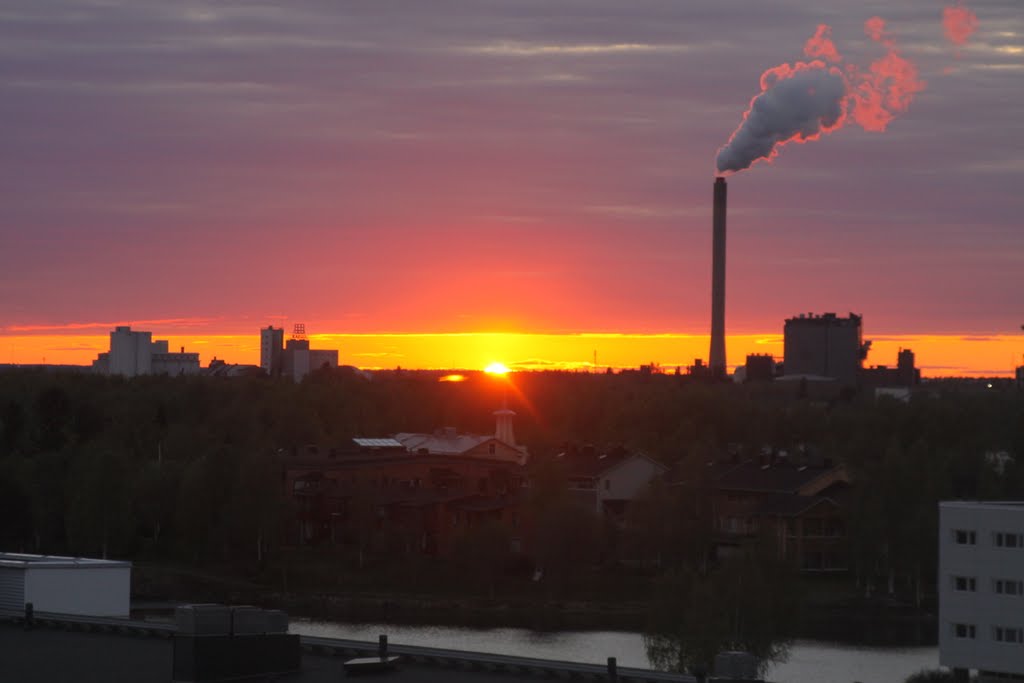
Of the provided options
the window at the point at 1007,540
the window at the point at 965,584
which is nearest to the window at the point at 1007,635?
the window at the point at 965,584

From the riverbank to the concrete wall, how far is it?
62.7ft

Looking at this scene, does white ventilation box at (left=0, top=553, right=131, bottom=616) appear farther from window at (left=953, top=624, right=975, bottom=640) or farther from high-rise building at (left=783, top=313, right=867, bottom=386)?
high-rise building at (left=783, top=313, right=867, bottom=386)

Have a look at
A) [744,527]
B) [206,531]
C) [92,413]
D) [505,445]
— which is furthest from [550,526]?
[92,413]

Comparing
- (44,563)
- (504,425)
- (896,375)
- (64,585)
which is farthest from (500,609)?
A: (896,375)

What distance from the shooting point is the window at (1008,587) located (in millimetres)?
28609

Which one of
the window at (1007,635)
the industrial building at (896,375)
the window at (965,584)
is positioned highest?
the industrial building at (896,375)

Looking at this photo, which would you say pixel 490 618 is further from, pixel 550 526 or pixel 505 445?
pixel 505 445

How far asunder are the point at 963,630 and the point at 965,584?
2.47 ft

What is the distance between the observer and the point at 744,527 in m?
47.3

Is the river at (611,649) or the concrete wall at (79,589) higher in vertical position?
the concrete wall at (79,589)

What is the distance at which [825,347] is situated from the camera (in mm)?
115188

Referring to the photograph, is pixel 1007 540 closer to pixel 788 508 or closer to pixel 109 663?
pixel 788 508

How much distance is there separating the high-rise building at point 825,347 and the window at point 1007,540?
8595 cm

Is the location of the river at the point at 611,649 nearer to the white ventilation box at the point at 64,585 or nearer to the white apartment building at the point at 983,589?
the white apartment building at the point at 983,589
